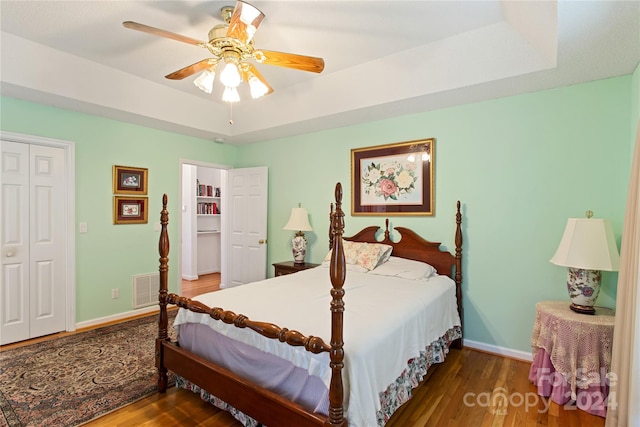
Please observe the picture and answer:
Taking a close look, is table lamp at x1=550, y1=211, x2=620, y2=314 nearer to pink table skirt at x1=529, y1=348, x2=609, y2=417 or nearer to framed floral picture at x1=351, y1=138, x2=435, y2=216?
pink table skirt at x1=529, y1=348, x2=609, y2=417

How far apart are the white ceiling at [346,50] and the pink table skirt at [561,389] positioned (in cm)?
215

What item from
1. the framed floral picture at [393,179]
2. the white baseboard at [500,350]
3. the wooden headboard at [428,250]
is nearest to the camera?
the white baseboard at [500,350]

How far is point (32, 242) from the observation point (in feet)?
10.7

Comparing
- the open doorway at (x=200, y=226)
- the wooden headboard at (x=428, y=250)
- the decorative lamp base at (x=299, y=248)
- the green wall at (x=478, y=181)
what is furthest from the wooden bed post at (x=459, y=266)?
the open doorway at (x=200, y=226)

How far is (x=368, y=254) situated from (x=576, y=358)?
181 centimetres

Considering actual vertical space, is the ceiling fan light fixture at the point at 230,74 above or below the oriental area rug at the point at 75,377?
above

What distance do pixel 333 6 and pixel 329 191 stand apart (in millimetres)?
2251

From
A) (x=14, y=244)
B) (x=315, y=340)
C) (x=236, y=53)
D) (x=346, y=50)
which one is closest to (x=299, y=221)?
(x=346, y=50)

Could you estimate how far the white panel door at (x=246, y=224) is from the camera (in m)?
4.75

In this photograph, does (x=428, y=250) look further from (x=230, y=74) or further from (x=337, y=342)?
(x=230, y=74)

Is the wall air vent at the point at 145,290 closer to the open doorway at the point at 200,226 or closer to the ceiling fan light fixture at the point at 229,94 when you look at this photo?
the open doorway at the point at 200,226

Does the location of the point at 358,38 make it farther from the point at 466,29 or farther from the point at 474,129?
the point at 474,129

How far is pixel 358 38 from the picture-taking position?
268 cm

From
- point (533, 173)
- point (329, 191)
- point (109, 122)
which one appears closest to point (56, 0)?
point (109, 122)
